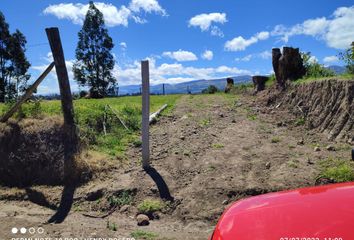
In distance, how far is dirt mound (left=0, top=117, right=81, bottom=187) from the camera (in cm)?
710

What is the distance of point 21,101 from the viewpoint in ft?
26.2

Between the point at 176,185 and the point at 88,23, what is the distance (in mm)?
34745

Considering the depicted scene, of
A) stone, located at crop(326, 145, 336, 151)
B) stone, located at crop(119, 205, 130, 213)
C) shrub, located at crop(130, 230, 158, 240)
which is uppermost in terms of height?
stone, located at crop(326, 145, 336, 151)

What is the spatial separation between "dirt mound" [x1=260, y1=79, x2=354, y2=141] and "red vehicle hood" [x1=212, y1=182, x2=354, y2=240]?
18.5ft

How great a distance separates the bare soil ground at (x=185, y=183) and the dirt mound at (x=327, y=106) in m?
0.30

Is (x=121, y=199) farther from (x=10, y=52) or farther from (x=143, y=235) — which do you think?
(x=10, y=52)

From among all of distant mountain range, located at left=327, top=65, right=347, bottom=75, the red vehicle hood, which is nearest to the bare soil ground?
the red vehicle hood

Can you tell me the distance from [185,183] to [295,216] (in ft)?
13.7

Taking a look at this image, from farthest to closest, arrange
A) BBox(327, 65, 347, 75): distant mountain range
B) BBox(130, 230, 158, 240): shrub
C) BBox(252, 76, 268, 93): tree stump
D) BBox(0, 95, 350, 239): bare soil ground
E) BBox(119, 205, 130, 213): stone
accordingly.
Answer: BBox(252, 76, 268, 93): tree stump < BBox(327, 65, 347, 75): distant mountain range < BBox(119, 205, 130, 213): stone < BBox(0, 95, 350, 239): bare soil ground < BBox(130, 230, 158, 240): shrub

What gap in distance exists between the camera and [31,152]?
24.4ft

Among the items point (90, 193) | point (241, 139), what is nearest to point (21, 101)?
point (90, 193)

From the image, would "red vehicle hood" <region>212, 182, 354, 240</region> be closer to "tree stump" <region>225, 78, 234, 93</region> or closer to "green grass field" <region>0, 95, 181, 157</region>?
"green grass field" <region>0, 95, 181, 157</region>

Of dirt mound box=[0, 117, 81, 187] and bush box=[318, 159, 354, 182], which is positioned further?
dirt mound box=[0, 117, 81, 187]

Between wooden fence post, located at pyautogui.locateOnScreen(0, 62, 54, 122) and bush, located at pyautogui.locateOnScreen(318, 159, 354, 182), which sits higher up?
wooden fence post, located at pyautogui.locateOnScreen(0, 62, 54, 122)
